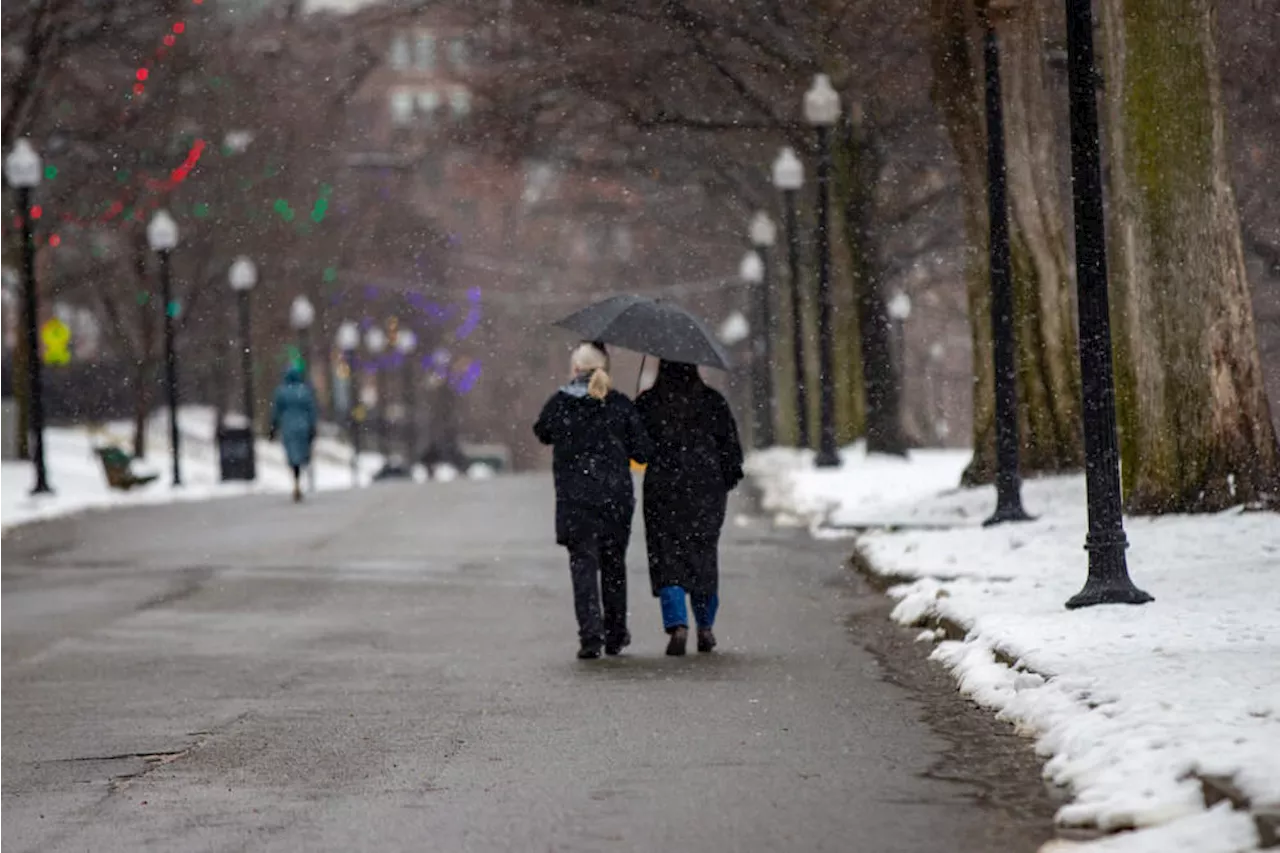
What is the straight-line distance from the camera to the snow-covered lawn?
292 inches

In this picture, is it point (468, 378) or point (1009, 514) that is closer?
point (1009, 514)

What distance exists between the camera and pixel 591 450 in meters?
13.5

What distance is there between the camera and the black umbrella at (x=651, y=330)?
13.3 metres

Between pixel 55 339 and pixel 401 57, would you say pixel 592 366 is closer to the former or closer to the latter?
pixel 55 339

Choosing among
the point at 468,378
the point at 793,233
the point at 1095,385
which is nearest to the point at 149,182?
the point at 793,233

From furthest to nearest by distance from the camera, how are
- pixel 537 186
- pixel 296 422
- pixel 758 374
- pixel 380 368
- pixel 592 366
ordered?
pixel 537 186 < pixel 380 368 < pixel 758 374 < pixel 296 422 < pixel 592 366

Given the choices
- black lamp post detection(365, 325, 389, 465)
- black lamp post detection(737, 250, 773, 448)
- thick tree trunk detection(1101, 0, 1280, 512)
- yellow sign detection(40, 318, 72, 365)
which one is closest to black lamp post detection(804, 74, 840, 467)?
thick tree trunk detection(1101, 0, 1280, 512)

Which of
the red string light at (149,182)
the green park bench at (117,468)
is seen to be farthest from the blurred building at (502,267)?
the green park bench at (117,468)

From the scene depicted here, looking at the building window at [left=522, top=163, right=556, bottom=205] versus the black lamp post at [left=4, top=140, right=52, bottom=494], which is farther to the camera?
the building window at [left=522, top=163, right=556, bottom=205]

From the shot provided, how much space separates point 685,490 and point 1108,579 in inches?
89.5

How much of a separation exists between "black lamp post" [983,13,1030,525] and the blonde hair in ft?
21.1

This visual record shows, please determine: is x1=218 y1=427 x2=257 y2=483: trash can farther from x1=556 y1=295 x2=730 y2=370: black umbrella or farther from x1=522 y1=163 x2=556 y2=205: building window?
x1=522 y1=163 x2=556 y2=205: building window

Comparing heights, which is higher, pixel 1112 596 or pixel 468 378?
pixel 468 378

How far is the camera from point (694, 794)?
839 cm
